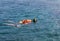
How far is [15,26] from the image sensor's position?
1430cm

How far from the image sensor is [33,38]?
13047mm

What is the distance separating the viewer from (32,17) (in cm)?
1658

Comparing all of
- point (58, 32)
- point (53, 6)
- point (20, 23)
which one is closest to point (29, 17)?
point (20, 23)

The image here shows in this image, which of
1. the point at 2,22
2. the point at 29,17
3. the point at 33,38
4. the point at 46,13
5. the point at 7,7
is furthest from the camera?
the point at 7,7

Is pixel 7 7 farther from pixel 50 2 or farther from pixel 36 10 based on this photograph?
pixel 50 2

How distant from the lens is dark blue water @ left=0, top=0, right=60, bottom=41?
1328cm

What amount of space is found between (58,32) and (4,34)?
3088 millimetres

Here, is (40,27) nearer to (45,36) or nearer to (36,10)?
(45,36)

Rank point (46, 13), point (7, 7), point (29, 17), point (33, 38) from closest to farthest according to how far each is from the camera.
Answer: point (33, 38) → point (29, 17) → point (46, 13) → point (7, 7)

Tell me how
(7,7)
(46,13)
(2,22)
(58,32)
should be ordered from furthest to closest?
(7,7) < (46,13) < (2,22) < (58,32)

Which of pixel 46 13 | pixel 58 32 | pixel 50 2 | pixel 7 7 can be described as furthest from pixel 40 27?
pixel 50 2

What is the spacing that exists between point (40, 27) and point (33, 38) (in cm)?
162

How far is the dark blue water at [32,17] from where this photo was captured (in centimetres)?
1328

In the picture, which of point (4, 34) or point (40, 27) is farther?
point (40, 27)
